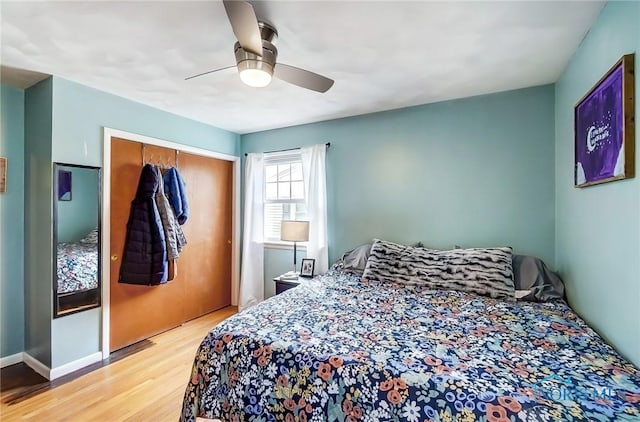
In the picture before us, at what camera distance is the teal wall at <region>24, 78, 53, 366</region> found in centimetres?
235

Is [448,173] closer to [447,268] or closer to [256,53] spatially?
[447,268]

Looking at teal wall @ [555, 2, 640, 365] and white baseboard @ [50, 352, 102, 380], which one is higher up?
teal wall @ [555, 2, 640, 365]

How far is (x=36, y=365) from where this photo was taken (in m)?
2.43

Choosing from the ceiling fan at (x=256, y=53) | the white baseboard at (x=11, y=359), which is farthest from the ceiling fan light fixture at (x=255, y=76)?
the white baseboard at (x=11, y=359)

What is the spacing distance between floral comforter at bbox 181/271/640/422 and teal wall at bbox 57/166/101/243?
1.77 metres

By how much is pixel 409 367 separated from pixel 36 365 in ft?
9.84

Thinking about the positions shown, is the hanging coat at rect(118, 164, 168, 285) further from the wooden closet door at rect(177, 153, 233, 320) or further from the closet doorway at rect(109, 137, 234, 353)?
the wooden closet door at rect(177, 153, 233, 320)

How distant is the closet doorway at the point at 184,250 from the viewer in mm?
2756

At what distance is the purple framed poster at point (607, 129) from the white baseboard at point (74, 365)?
12.4 feet

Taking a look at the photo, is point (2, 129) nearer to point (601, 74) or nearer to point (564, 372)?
point (564, 372)

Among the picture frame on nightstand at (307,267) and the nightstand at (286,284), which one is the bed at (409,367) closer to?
the nightstand at (286,284)

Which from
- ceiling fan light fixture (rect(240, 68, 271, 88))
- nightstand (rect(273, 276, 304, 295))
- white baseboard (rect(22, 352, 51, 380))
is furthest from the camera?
nightstand (rect(273, 276, 304, 295))

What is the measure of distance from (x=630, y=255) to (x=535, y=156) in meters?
1.44

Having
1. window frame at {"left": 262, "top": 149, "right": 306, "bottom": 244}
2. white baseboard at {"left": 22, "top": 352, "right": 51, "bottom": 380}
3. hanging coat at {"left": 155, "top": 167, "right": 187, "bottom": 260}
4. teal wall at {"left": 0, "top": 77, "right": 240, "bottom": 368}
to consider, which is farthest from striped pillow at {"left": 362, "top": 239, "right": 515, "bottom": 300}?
→ white baseboard at {"left": 22, "top": 352, "right": 51, "bottom": 380}
